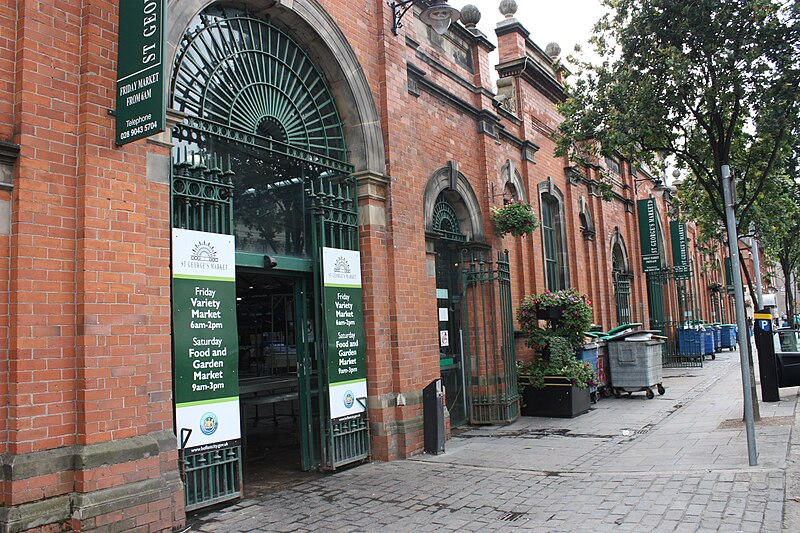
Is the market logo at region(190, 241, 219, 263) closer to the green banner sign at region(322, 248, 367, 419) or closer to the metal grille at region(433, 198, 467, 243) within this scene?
the green banner sign at region(322, 248, 367, 419)

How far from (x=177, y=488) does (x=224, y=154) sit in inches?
135

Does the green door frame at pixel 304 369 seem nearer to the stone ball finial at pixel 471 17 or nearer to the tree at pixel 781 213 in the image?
the stone ball finial at pixel 471 17

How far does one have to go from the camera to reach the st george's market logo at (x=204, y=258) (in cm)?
585

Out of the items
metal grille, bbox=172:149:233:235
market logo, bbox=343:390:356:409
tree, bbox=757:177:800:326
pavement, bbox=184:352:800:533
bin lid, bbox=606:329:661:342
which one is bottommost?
pavement, bbox=184:352:800:533

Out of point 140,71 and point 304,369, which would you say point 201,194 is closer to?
point 140,71

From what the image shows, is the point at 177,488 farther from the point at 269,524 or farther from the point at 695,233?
the point at 695,233

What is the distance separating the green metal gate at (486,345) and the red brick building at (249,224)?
4 cm

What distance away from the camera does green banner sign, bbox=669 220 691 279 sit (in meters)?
25.6

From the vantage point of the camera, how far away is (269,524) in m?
5.46

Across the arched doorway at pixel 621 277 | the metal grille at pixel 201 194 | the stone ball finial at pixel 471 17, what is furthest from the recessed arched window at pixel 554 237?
the metal grille at pixel 201 194

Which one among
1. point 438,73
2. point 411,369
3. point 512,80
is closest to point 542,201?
point 512,80

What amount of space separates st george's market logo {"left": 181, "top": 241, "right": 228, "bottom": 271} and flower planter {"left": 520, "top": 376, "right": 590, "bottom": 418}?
7.47 m

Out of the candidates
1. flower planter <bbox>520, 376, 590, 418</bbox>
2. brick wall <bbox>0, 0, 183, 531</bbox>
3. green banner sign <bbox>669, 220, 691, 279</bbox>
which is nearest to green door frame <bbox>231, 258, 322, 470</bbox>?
brick wall <bbox>0, 0, 183, 531</bbox>

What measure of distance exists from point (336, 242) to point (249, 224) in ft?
4.43
